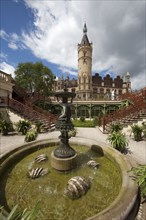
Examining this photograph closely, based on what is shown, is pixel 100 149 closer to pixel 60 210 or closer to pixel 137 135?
pixel 60 210

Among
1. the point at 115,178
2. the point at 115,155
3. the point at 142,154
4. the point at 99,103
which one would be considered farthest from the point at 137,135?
the point at 99,103

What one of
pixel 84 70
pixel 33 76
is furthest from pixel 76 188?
pixel 84 70

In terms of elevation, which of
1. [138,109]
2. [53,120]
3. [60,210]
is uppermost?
[138,109]

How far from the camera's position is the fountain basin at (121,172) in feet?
9.27

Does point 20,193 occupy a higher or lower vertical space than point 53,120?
lower

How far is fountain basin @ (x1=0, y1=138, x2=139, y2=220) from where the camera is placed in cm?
283

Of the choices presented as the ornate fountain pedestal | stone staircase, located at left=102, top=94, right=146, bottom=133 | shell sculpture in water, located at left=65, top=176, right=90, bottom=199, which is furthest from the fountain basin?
stone staircase, located at left=102, top=94, right=146, bottom=133

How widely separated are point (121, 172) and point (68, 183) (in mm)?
1896

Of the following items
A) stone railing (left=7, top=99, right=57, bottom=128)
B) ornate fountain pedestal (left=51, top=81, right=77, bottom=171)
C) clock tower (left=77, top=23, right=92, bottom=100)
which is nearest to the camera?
ornate fountain pedestal (left=51, top=81, right=77, bottom=171)

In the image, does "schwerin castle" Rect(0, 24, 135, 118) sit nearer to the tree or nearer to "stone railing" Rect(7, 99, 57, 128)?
"stone railing" Rect(7, 99, 57, 128)

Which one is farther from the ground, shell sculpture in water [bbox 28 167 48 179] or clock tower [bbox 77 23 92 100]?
clock tower [bbox 77 23 92 100]

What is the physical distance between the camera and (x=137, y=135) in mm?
10219

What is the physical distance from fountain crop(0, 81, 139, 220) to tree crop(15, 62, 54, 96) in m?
21.2

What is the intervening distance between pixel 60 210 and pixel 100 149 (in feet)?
12.0
